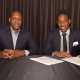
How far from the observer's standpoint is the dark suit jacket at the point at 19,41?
308cm

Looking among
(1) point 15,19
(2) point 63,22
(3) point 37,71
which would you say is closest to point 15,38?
(1) point 15,19

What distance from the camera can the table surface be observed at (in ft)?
5.29

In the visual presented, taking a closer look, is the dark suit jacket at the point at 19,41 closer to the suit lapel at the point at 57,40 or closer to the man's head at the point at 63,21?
the suit lapel at the point at 57,40

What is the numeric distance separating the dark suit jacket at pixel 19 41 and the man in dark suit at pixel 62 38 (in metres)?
0.19

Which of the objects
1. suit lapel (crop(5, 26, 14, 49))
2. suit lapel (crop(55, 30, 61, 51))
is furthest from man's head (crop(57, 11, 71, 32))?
suit lapel (crop(5, 26, 14, 49))

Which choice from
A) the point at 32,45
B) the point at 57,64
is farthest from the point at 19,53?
the point at 57,64

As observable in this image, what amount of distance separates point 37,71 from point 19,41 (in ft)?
4.83

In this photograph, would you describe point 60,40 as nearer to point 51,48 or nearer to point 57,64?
point 51,48

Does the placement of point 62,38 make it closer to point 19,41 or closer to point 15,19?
point 19,41

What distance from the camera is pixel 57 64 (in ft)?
5.89

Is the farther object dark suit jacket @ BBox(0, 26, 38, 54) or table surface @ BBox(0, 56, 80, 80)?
dark suit jacket @ BBox(0, 26, 38, 54)

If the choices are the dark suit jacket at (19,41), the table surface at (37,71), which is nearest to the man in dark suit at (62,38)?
the dark suit jacket at (19,41)

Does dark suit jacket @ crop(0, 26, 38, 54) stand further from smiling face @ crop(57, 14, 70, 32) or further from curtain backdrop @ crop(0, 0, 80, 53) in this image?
curtain backdrop @ crop(0, 0, 80, 53)

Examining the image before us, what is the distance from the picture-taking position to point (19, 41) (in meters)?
3.09
